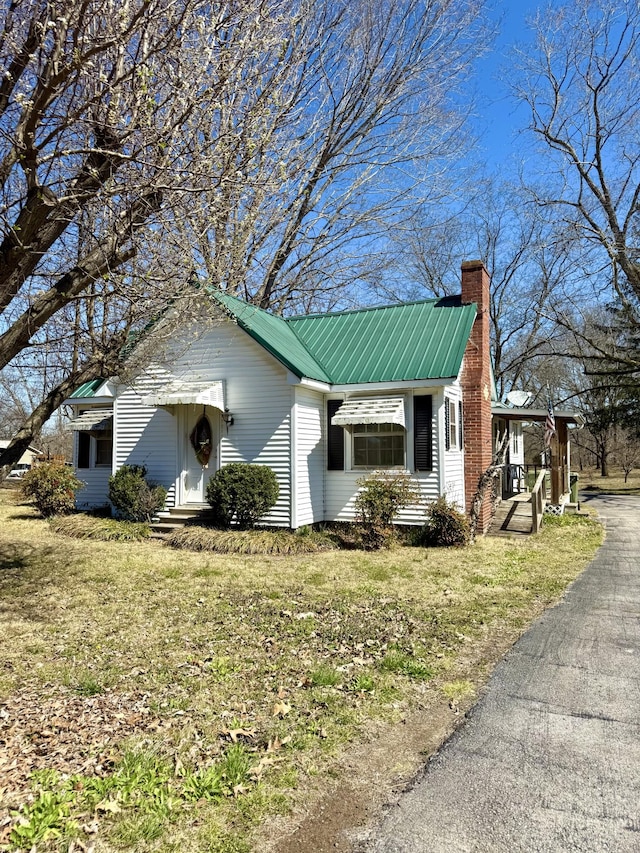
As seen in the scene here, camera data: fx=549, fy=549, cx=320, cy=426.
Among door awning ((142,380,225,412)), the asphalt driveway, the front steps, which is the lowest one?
the asphalt driveway

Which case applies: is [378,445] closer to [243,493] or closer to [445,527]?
[445,527]

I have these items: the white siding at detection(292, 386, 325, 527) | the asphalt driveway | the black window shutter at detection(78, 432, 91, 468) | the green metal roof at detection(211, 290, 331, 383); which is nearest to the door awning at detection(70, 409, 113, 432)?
the black window shutter at detection(78, 432, 91, 468)

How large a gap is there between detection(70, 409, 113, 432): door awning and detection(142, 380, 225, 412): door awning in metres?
2.49

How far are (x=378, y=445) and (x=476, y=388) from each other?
9.45 feet

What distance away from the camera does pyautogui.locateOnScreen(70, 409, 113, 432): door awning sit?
14211 millimetres

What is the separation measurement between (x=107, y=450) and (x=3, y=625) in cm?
914

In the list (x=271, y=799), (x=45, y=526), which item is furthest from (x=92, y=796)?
(x=45, y=526)

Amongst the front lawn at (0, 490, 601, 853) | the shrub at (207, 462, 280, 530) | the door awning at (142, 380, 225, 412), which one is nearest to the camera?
the front lawn at (0, 490, 601, 853)

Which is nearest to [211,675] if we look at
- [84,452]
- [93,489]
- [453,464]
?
A: [453,464]

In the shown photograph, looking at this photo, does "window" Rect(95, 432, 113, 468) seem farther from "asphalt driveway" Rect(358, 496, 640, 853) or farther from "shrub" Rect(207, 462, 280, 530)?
"asphalt driveway" Rect(358, 496, 640, 853)

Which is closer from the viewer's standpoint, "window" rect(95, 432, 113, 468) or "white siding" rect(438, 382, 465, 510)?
"white siding" rect(438, 382, 465, 510)

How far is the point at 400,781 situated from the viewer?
326cm

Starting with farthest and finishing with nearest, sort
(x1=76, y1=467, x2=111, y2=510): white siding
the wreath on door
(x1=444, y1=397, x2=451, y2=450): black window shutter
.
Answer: (x1=76, y1=467, x2=111, y2=510): white siding → the wreath on door → (x1=444, y1=397, x2=451, y2=450): black window shutter

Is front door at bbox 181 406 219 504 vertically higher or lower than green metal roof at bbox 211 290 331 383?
lower
